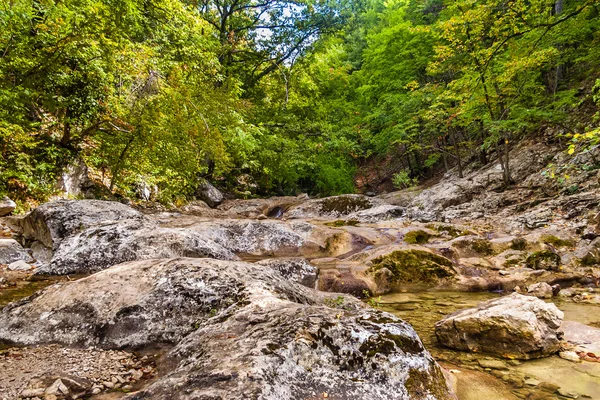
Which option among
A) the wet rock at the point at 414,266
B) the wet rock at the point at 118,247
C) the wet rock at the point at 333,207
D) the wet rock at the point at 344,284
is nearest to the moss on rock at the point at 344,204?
the wet rock at the point at 333,207

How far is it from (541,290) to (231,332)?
470 cm

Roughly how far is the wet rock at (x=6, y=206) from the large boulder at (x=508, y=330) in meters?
9.05

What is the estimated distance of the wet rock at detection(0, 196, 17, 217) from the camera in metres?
7.25

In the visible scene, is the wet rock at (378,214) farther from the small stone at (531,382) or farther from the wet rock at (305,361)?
the wet rock at (305,361)

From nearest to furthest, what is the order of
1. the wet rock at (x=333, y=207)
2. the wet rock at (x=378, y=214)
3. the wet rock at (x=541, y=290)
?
the wet rock at (x=541, y=290) < the wet rock at (x=378, y=214) < the wet rock at (x=333, y=207)

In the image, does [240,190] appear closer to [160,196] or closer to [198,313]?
[160,196]

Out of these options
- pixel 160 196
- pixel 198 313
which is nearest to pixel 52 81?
pixel 160 196

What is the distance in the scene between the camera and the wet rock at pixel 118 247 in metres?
4.93

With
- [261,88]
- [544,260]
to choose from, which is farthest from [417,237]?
[261,88]

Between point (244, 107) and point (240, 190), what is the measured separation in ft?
31.3

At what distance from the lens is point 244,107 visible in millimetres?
10609

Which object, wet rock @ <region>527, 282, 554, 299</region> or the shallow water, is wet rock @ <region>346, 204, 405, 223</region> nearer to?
wet rock @ <region>527, 282, 554, 299</region>

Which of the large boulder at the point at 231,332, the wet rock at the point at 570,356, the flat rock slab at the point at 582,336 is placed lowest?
the wet rock at the point at 570,356

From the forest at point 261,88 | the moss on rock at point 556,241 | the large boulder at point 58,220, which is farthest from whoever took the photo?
the moss on rock at point 556,241
